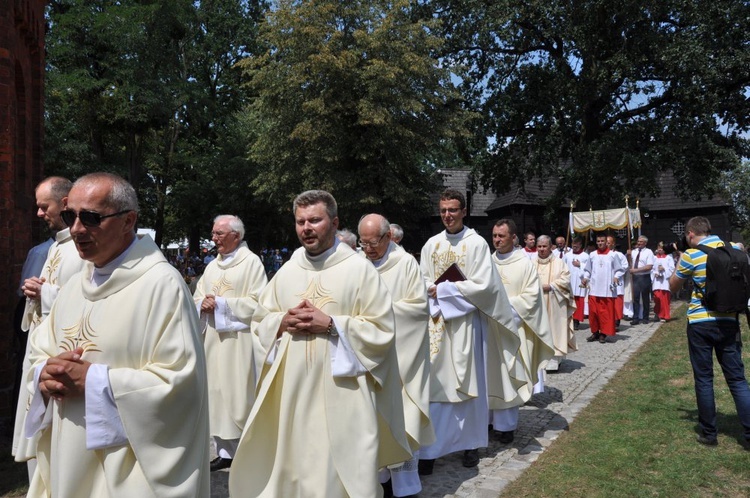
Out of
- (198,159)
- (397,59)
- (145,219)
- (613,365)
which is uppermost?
(397,59)

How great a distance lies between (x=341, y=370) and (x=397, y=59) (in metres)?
21.3

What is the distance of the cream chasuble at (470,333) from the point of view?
554 cm

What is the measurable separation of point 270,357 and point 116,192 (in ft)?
5.10

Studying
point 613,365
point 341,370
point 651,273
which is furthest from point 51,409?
point 651,273

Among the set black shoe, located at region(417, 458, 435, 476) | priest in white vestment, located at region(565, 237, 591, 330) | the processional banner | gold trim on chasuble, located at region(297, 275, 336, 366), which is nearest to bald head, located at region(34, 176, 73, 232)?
gold trim on chasuble, located at region(297, 275, 336, 366)

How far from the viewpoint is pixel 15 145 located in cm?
744

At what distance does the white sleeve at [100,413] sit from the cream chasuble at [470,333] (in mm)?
3478

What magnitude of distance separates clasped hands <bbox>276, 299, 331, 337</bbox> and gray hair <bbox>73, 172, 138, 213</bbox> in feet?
3.92

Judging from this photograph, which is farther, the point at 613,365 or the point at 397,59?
the point at 397,59

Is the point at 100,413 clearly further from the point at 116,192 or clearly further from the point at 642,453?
the point at 642,453

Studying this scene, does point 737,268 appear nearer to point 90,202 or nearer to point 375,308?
point 375,308

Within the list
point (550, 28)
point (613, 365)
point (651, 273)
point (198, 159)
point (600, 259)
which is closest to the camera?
point (613, 365)

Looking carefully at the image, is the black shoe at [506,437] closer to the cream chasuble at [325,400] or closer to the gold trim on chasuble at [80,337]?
the cream chasuble at [325,400]

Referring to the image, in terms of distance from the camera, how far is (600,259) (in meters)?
13.7
